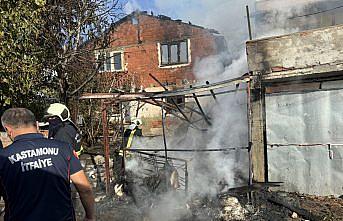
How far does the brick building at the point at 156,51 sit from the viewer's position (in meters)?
22.2

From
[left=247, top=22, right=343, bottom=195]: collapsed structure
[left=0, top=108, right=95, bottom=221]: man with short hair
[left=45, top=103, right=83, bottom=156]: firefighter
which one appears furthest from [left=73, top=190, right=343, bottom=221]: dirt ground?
[left=0, top=108, right=95, bottom=221]: man with short hair

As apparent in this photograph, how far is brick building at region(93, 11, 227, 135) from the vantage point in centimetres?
2225

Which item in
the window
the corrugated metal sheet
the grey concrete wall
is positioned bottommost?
the corrugated metal sheet

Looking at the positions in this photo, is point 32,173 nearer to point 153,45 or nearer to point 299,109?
point 299,109

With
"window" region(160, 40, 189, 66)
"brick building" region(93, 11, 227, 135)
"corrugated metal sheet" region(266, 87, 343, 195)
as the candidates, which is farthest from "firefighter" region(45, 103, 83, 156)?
"window" region(160, 40, 189, 66)

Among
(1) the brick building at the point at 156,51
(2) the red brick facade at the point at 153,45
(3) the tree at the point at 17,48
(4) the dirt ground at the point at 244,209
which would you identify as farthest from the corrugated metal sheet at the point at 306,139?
(2) the red brick facade at the point at 153,45

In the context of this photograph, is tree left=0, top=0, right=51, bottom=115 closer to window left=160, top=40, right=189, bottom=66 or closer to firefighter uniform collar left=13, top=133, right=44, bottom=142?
firefighter uniform collar left=13, top=133, right=44, bottom=142

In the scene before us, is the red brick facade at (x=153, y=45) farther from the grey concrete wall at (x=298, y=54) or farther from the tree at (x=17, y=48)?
the tree at (x=17, y=48)

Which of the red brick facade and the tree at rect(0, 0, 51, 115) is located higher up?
the red brick facade

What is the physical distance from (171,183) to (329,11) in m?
9.66

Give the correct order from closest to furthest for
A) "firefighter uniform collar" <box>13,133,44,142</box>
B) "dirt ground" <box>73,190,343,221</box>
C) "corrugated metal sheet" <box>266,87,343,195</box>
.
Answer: "firefighter uniform collar" <box>13,133,44,142</box>
"dirt ground" <box>73,190,343,221</box>
"corrugated metal sheet" <box>266,87,343,195</box>

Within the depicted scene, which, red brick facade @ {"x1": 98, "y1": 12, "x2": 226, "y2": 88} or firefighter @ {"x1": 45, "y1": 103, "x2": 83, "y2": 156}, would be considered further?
red brick facade @ {"x1": 98, "y1": 12, "x2": 226, "y2": 88}

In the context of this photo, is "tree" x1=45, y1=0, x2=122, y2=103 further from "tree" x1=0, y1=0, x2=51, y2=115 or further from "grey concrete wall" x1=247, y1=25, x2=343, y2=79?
"grey concrete wall" x1=247, y1=25, x2=343, y2=79

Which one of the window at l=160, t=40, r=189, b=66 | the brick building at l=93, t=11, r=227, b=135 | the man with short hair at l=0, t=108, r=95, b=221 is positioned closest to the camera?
the man with short hair at l=0, t=108, r=95, b=221
